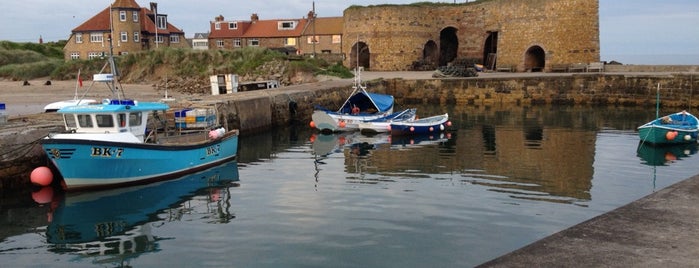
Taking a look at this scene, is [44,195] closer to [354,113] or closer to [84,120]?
[84,120]

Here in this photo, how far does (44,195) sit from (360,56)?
37.7 meters

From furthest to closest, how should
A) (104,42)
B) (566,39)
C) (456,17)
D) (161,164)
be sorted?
(104,42) < (456,17) < (566,39) < (161,164)

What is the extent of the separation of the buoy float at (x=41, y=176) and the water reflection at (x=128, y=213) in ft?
2.25

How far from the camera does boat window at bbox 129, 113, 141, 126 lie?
47.5 ft

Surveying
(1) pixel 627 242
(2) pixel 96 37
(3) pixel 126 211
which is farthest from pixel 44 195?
(2) pixel 96 37

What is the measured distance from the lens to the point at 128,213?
12109mm

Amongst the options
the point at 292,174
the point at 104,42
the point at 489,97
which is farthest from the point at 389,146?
the point at 104,42

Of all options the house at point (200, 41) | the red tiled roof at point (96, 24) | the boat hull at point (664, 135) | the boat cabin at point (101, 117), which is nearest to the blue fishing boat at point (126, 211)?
the boat cabin at point (101, 117)

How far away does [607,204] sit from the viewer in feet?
39.9

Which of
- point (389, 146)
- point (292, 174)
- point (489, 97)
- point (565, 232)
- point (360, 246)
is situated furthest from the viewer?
point (489, 97)

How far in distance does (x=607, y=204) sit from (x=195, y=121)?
442 inches

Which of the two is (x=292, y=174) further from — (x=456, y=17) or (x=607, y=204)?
A: (x=456, y=17)

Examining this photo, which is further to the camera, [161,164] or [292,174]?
[292,174]

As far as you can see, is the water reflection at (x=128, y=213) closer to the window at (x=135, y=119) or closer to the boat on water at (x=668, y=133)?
the window at (x=135, y=119)
